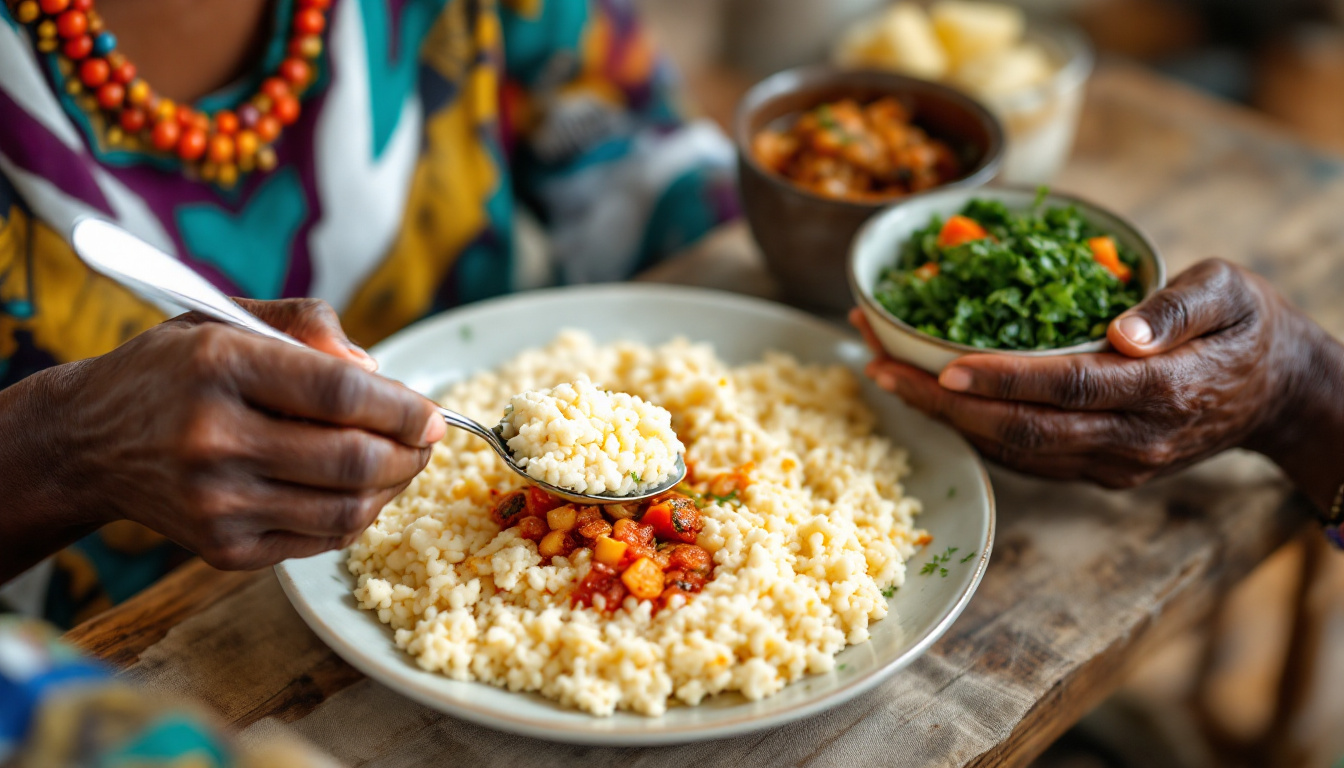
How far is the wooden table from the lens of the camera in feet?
4.20

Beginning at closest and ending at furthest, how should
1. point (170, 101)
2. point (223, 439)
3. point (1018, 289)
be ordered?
1. point (223, 439)
2. point (1018, 289)
3. point (170, 101)

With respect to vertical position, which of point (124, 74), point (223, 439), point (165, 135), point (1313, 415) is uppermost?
point (124, 74)

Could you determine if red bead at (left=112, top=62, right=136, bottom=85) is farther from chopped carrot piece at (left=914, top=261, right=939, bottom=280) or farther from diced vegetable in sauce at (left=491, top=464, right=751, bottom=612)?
chopped carrot piece at (left=914, top=261, right=939, bottom=280)

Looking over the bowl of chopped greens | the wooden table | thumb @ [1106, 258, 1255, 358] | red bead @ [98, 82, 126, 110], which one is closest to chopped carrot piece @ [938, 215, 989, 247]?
the bowl of chopped greens

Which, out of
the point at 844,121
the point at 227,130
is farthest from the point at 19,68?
the point at 844,121

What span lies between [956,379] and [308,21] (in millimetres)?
1346

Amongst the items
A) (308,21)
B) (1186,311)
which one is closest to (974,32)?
(1186,311)

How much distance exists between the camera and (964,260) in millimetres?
1627

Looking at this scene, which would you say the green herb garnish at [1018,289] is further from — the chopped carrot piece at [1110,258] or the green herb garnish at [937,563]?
the green herb garnish at [937,563]

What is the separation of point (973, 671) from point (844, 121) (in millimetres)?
1143

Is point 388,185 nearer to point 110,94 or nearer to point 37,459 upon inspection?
point 110,94

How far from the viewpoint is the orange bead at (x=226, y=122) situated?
72.1 inches

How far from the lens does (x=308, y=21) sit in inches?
72.9

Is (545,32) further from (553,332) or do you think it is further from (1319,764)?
(1319,764)
